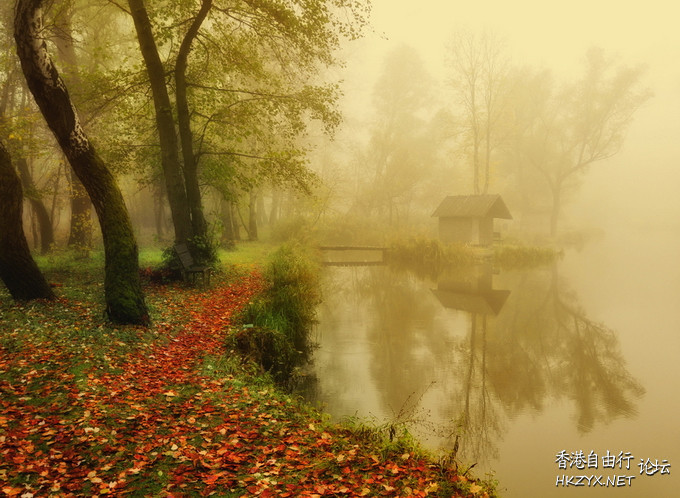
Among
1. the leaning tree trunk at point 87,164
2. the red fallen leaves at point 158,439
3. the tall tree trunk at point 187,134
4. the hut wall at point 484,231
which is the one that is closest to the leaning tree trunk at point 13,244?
the leaning tree trunk at point 87,164

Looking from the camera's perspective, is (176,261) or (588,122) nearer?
(176,261)

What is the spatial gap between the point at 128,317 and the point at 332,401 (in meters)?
4.15

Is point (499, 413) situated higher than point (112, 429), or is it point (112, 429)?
point (112, 429)

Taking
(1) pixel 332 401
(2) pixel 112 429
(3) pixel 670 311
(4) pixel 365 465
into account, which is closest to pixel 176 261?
(1) pixel 332 401

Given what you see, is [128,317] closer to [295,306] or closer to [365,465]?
[295,306]

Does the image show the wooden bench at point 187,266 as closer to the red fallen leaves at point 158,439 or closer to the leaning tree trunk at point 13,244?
the leaning tree trunk at point 13,244

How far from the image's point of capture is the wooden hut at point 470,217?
28.4 meters

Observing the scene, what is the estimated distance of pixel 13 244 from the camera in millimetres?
8000

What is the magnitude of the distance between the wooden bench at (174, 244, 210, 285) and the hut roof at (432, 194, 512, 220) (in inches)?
816

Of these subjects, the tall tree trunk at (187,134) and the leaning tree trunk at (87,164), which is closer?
the leaning tree trunk at (87,164)

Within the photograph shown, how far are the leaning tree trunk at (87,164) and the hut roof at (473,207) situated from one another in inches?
949

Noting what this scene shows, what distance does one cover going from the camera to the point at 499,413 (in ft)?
25.4

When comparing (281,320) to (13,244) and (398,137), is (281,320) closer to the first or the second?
(13,244)

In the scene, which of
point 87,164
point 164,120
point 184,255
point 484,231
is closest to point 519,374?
point 184,255
